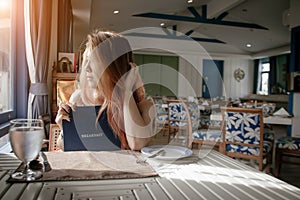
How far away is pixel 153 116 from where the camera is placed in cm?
116

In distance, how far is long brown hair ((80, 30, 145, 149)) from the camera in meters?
1.10

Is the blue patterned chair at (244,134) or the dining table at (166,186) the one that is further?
the blue patterned chair at (244,134)

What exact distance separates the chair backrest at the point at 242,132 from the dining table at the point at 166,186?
200 cm

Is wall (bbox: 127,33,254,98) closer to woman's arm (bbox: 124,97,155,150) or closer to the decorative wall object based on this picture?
the decorative wall object

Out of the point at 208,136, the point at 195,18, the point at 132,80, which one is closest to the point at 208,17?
the point at 195,18

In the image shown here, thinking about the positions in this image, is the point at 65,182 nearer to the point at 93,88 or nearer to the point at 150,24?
the point at 93,88

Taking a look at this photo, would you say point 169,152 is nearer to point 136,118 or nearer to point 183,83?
point 136,118

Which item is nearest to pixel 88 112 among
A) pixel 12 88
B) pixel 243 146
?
pixel 12 88

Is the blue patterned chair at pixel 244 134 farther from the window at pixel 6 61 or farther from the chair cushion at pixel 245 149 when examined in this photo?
the window at pixel 6 61

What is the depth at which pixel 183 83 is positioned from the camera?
1065 centimetres

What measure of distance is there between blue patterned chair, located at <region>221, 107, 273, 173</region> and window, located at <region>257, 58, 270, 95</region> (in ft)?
29.4

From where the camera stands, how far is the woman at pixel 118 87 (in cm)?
107

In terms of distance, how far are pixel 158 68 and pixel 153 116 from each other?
935 cm

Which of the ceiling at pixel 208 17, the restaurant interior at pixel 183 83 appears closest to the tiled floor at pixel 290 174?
the restaurant interior at pixel 183 83
